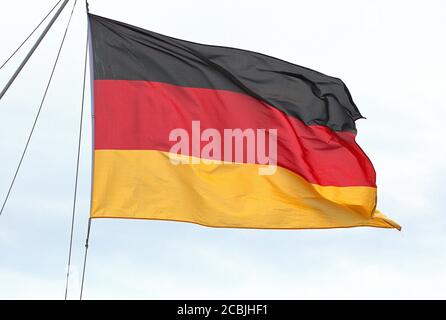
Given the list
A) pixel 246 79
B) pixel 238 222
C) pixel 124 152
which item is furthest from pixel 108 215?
pixel 246 79

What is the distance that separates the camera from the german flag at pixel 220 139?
1628cm

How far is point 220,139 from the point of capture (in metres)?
17.0

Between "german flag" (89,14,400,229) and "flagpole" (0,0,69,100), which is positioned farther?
"german flag" (89,14,400,229)

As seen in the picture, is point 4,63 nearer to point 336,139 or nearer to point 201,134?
point 201,134

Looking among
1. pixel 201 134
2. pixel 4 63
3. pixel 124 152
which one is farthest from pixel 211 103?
pixel 4 63

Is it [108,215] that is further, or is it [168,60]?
[168,60]

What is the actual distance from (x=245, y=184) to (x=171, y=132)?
144 cm

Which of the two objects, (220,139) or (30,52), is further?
(220,139)

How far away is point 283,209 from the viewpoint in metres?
16.8

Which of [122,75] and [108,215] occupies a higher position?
[122,75]

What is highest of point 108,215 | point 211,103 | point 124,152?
point 211,103

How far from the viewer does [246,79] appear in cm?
1755

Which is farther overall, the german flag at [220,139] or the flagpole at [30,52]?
the german flag at [220,139]

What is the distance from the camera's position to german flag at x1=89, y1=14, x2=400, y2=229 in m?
16.3
